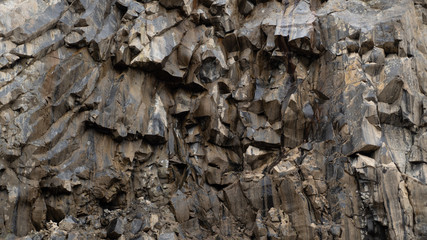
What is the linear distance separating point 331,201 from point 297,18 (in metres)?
7.48

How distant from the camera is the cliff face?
593 inches

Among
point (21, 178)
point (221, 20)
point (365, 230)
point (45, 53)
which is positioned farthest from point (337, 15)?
point (21, 178)

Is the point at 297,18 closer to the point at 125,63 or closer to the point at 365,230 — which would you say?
the point at 125,63

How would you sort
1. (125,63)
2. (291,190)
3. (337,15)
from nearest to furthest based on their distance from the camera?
(291,190) → (125,63) → (337,15)

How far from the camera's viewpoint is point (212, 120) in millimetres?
17734

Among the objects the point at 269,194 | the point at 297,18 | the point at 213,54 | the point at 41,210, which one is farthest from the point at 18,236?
the point at 297,18

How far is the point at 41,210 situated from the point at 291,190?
8371 millimetres

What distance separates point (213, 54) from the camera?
18.3 m

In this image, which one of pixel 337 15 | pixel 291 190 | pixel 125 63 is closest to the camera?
pixel 291 190

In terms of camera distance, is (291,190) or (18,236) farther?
(291,190)

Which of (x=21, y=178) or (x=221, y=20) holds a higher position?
(x=221, y=20)

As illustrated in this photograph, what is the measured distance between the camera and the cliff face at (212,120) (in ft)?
49.4

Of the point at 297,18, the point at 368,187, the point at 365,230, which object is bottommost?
the point at 365,230

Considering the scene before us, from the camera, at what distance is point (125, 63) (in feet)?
56.2
